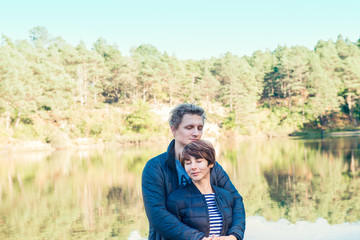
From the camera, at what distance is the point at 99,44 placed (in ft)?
216

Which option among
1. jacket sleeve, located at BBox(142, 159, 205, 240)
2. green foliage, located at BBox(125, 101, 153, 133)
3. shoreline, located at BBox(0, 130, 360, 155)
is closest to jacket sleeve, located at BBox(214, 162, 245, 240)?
jacket sleeve, located at BBox(142, 159, 205, 240)

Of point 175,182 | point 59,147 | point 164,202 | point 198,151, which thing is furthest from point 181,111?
point 59,147

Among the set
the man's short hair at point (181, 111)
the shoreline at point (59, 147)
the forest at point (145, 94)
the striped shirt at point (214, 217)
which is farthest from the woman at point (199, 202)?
the forest at point (145, 94)

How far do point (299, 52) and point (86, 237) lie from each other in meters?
63.2

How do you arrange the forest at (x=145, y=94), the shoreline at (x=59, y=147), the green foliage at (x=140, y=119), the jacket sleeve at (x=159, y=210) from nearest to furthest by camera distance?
the jacket sleeve at (x=159, y=210), the shoreline at (x=59, y=147), the forest at (x=145, y=94), the green foliage at (x=140, y=119)

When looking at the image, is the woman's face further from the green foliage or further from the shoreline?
the green foliage

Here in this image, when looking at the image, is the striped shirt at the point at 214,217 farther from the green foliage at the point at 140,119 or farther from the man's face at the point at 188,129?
the green foliage at the point at 140,119

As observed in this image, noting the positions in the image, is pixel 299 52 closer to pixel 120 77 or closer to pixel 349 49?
pixel 349 49

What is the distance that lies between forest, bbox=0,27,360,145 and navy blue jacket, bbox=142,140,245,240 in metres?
32.1

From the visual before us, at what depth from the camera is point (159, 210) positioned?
229 cm

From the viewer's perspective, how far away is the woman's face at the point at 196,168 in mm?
2299

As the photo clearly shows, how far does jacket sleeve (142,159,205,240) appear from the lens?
2.23 m

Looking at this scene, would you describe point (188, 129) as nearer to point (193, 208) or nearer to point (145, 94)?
point (193, 208)

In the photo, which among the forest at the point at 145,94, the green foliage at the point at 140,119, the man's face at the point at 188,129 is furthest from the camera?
the green foliage at the point at 140,119
